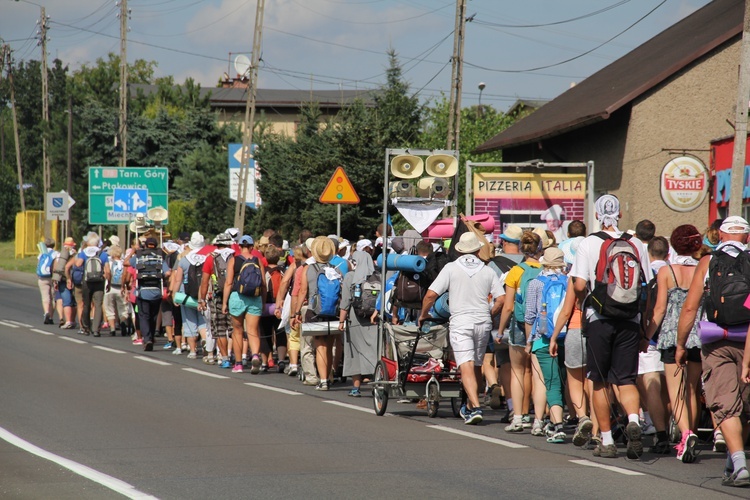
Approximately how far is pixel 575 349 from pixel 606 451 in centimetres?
96

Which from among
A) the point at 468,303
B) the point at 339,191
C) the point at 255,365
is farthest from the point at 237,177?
the point at 468,303

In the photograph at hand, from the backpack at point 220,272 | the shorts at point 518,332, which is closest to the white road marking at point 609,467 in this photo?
the shorts at point 518,332

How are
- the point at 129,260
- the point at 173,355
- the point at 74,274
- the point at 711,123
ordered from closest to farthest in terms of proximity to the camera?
the point at 173,355
the point at 129,260
the point at 74,274
the point at 711,123

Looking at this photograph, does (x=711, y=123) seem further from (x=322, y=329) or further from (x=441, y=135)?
(x=441, y=135)

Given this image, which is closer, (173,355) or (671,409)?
(671,409)

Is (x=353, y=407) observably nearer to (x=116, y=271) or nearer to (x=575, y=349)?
(x=575, y=349)

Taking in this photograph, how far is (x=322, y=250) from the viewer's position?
1410 cm

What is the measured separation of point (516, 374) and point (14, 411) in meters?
5.32

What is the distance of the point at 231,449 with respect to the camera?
30.2 feet

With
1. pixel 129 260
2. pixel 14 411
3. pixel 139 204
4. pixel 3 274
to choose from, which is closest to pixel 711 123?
pixel 129 260

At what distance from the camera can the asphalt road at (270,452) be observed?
760 centimetres

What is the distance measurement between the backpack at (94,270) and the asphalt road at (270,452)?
681cm

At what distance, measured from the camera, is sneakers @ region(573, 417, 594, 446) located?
947 centimetres

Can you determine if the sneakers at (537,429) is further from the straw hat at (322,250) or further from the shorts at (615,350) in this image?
the straw hat at (322,250)
